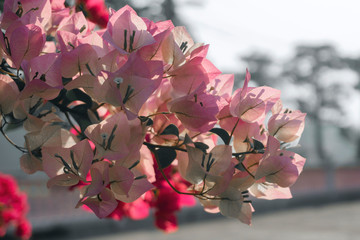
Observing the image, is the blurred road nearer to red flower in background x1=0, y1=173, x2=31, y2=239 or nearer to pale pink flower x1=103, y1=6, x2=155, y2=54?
red flower in background x1=0, y1=173, x2=31, y2=239

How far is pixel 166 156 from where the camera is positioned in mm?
365

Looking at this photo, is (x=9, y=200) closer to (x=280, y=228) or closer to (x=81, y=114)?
(x=81, y=114)

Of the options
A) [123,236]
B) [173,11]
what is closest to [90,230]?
[123,236]

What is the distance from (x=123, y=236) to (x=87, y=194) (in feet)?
21.1

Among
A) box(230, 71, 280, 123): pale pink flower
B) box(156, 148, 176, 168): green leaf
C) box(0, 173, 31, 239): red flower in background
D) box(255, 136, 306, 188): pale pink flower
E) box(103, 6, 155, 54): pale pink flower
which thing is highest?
box(103, 6, 155, 54): pale pink flower

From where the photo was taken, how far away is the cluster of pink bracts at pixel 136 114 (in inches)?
12.4

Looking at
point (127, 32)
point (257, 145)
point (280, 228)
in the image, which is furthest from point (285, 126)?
point (280, 228)

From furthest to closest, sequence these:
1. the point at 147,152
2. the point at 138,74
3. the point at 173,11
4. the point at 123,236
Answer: the point at 123,236
the point at 173,11
the point at 147,152
the point at 138,74

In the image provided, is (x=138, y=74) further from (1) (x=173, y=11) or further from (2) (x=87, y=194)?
(1) (x=173, y=11)

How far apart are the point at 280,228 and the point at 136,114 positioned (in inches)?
285

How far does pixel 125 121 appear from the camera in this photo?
1.04 ft

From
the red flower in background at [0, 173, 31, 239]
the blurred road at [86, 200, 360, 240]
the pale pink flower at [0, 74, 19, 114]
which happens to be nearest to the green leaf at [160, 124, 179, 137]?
the pale pink flower at [0, 74, 19, 114]

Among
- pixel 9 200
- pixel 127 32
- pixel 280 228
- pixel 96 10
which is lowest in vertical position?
pixel 280 228

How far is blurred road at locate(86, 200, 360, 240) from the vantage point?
21.0 ft
